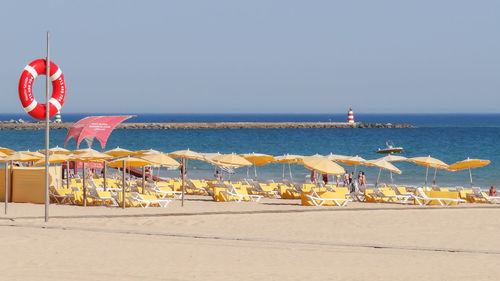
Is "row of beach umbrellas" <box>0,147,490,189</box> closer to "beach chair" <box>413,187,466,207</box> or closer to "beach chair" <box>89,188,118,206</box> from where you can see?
"beach chair" <box>89,188,118,206</box>

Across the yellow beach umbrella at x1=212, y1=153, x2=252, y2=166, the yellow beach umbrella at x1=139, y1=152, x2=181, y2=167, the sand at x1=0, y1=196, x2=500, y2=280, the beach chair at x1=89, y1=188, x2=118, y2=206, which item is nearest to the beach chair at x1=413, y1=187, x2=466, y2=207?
the sand at x1=0, y1=196, x2=500, y2=280

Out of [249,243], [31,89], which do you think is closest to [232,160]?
[31,89]

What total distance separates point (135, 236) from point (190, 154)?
36.4 feet

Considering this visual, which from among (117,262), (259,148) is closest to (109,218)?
(117,262)

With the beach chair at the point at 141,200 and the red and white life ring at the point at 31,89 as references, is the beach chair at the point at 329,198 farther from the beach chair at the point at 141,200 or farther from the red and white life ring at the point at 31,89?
the red and white life ring at the point at 31,89

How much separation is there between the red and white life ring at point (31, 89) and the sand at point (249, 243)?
2.38 metres

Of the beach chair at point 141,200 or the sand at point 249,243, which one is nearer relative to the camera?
the sand at point 249,243

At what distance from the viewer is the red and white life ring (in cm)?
1708

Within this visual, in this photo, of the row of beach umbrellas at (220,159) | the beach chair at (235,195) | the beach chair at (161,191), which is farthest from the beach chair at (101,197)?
the beach chair at (235,195)

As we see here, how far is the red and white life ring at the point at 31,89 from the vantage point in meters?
17.1

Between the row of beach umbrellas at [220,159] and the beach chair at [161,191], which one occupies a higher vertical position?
the row of beach umbrellas at [220,159]

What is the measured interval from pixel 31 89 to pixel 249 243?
7313 millimetres

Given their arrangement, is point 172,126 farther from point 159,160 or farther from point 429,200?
point 429,200

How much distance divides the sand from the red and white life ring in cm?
238
